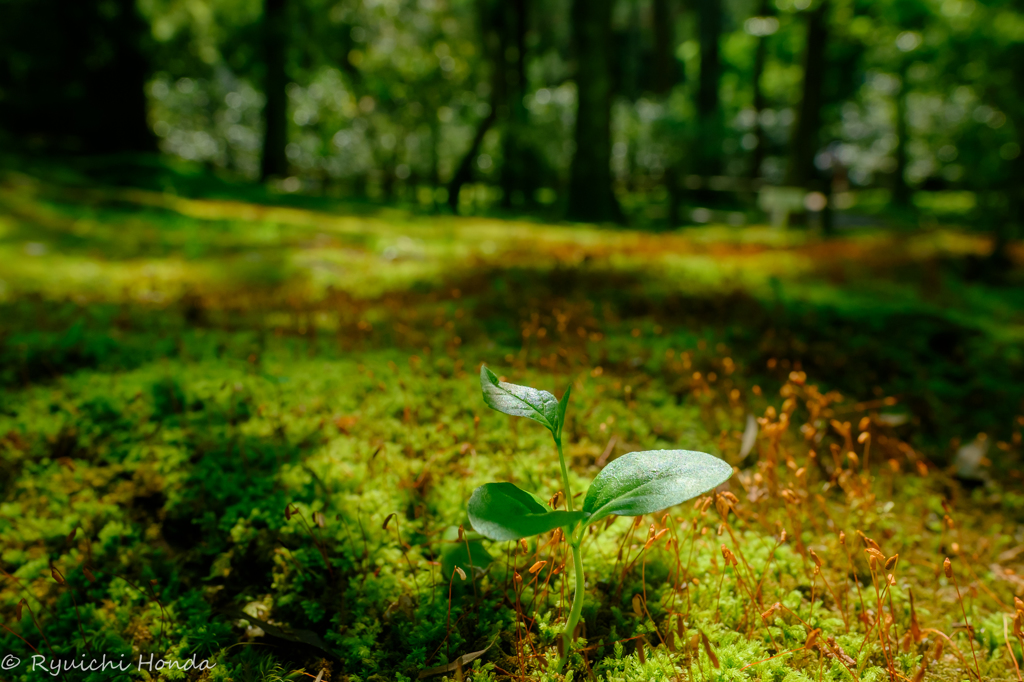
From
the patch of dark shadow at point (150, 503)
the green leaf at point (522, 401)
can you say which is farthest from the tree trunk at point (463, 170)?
the green leaf at point (522, 401)

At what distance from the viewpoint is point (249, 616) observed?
167cm

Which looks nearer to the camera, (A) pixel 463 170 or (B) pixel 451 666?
(B) pixel 451 666

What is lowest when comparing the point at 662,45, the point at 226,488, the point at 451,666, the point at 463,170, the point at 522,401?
the point at 451,666

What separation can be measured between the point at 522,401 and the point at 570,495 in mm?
245

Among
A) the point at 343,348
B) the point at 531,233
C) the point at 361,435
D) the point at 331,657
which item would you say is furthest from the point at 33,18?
the point at 331,657

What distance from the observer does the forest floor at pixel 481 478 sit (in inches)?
62.4

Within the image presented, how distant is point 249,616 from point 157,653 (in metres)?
0.23

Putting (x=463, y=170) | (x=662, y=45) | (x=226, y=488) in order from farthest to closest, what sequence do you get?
(x=662, y=45) → (x=463, y=170) → (x=226, y=488)

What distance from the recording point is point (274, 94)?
17.8 m

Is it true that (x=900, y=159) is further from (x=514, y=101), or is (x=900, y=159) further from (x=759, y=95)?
(x=514, y=101)

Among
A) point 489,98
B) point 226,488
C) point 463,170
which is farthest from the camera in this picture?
point 489,98

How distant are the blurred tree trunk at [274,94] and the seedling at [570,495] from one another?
18.5m

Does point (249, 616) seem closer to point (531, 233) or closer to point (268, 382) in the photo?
point (268, 382)

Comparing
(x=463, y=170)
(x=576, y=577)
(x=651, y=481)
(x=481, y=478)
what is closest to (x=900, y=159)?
(x=463, y=170)
